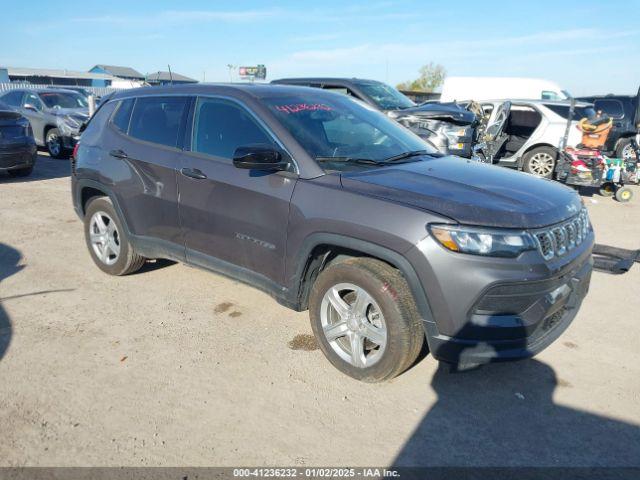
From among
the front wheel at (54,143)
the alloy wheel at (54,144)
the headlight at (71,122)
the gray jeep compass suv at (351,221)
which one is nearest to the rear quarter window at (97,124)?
the gray jeep compass suv at (351,221)

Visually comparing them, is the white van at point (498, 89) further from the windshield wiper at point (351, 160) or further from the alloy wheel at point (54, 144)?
the windshield wiper at point (351, 160)

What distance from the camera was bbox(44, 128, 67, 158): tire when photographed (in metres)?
12.4

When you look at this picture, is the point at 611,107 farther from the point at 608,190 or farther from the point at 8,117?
the point at 8,117

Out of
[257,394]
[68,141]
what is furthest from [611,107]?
[68,141]

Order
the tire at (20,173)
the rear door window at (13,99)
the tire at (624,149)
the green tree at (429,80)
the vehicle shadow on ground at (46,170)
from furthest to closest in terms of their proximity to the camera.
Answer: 1. the green tree at (429,80)
2. the rear door window at (13,99)
3. the tire at (624,149)
4. the tire at (20,173)
5. the vehicle shadow on ground at (46,170)

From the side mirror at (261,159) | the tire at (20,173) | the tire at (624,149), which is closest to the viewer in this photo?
the side mirror at (261,159)

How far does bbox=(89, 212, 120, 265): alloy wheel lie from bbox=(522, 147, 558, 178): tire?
7.98m

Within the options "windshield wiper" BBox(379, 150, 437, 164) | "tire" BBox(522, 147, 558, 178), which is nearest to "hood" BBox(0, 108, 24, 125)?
"windshield wiper" BBox(379, 150, 437, 164)

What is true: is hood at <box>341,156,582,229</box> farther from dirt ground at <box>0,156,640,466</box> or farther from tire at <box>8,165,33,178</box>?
tire at <box>8,165,33,178</box>

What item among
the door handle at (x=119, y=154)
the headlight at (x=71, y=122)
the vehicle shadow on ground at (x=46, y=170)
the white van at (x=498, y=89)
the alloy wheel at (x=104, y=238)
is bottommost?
the vehicle shadow on ground at (x=46, y=170)

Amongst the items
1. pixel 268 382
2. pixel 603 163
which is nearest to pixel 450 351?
pixel 268 382

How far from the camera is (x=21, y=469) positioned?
246 centimetres

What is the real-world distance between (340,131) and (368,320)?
148 centimetres

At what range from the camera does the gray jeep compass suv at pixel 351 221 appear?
2.70m
